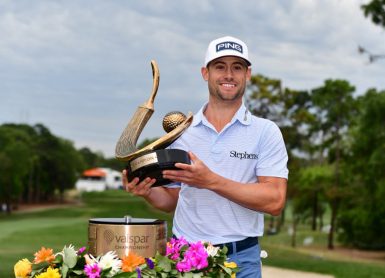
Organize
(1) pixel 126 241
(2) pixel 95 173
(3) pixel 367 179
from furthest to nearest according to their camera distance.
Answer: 1. (2) pixel 95 173
2. (3) pixel 367 179
3. (1) pixel 126 241

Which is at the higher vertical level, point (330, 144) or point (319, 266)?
point (330, 144)

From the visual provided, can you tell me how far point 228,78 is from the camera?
3.32 m

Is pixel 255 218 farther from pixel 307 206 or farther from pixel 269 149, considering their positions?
pixel 307 206

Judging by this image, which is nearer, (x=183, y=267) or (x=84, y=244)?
(x=183, y=267)

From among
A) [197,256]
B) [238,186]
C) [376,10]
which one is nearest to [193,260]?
[197,256]

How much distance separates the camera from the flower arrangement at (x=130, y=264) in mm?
2648

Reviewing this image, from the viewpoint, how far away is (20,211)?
201ft

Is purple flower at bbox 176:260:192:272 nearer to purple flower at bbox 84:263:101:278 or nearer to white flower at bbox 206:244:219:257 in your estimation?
white flower at bbox 206:244:219:257

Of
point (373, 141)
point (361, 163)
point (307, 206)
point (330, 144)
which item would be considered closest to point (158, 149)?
point (373, 141)

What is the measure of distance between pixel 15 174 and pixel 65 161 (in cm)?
1288

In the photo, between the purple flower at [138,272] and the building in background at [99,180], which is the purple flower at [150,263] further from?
the building in background at [99,180]

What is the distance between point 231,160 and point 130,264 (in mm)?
868

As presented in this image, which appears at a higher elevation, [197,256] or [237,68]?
[237,68]

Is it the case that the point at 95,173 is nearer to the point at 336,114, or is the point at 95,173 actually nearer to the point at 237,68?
the point at 336,114
